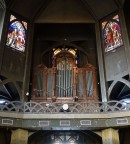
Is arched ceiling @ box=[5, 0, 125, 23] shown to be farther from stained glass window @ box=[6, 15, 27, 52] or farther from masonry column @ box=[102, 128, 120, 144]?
masonry column @ box=[102, 128, 120, 144]

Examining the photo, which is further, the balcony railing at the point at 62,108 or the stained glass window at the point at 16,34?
the stained glass window at the point at 16,34

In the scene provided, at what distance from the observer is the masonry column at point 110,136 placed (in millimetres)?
10875

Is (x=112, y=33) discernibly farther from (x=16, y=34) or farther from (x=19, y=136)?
(x=19, y=136)

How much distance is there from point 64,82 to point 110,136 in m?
4.35

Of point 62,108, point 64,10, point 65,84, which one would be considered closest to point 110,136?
point 62,108

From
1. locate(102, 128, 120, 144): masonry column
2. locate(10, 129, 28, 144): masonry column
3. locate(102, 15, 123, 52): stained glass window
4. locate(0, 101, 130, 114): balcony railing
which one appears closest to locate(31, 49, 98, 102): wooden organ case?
locate(0, 101, 130, 114): balcony railing

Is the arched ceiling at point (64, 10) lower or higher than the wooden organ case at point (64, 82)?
higher

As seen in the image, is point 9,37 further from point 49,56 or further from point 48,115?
point 48,115

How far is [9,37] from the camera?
45.7ft

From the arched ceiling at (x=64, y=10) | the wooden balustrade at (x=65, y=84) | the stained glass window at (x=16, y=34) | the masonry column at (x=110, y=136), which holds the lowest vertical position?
the masonry column at (x=110, y=136)

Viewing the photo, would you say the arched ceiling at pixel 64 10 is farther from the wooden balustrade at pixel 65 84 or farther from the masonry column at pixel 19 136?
the masonry column at pixel 19 136

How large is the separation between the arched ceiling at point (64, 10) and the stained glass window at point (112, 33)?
641 mm

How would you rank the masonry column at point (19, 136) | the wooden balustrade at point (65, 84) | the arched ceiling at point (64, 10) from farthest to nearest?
Result: 1. the arched ceiling at point (64, 10)
2. the wooden balustrade at point (65, 84)
3. the masonry column at point (19, 136)

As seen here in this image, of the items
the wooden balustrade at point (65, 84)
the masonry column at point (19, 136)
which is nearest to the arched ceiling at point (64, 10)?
the wooden balustrade at point (65, 84)
